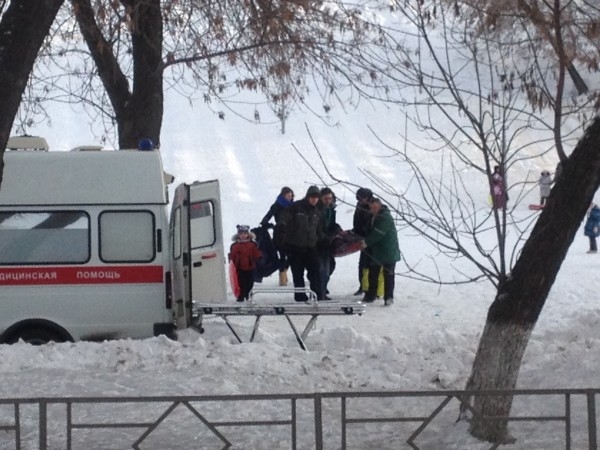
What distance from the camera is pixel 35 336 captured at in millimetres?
11906

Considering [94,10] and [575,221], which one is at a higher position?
[94,10]

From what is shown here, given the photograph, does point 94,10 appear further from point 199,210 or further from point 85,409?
point 85,409

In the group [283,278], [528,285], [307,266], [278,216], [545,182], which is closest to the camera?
[528,285]

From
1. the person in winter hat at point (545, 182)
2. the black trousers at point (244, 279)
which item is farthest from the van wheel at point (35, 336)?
the person in winter hat at point (545, 182)

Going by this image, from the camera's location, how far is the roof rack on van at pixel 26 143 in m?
12.3

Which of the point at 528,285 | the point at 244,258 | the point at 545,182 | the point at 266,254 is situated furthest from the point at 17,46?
the point at 266,254

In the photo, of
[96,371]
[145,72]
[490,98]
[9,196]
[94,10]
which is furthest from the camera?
[145,72]

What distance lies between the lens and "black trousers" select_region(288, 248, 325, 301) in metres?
16.2

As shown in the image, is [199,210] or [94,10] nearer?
[94,10]

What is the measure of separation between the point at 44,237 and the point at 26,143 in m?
1.12

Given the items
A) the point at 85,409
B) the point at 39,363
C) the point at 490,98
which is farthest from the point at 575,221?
the point at 39,363

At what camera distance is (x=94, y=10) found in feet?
44.9

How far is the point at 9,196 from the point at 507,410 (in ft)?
20.1

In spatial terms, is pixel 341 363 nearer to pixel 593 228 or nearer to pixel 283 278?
pixel 283 278
